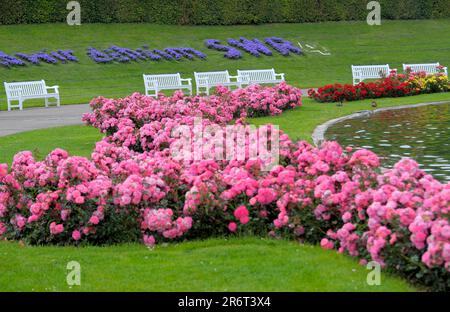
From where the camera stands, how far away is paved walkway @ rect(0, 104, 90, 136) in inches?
777

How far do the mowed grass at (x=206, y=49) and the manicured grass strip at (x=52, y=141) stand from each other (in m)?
8.27

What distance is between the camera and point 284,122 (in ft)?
62.1

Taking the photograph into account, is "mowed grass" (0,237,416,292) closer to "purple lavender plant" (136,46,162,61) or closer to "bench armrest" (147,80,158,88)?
"bench armrest" (147,80,158,88)

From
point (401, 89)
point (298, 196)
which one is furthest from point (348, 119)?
point (298, 196)

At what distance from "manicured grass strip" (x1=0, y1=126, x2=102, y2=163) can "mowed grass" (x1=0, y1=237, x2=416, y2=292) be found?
6.54 meters

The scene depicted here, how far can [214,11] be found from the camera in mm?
39500

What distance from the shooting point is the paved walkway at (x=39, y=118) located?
64.7 feet

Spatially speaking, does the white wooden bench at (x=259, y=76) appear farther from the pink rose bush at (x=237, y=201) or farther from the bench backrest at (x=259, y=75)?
the pink rose bush at (x=237, y=201)

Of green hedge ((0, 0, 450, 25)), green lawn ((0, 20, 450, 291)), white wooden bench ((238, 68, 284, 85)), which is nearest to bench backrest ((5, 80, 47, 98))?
green lawn ((0, 20, 450, 291))

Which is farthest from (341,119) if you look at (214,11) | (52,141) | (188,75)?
(214,11)
